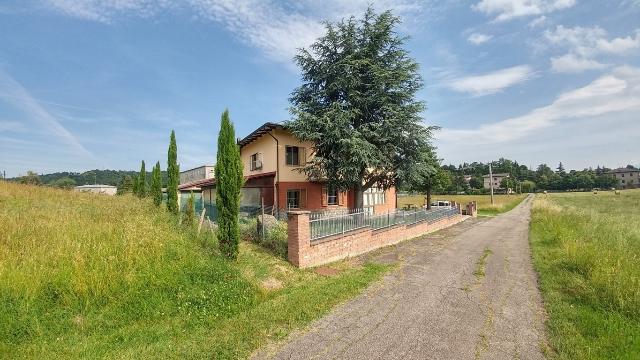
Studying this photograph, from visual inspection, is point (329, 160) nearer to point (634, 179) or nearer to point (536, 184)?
point (536, 184)

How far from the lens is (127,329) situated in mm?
5633

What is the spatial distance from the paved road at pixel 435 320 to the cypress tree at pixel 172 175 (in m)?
12.5

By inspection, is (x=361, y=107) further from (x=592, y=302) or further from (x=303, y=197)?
(x=592, y=302)

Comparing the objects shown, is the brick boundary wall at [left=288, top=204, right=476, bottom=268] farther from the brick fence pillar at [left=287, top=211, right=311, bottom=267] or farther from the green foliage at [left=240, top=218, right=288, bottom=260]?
the green foliage at [left=240, top=218, right=288, bottom=260]

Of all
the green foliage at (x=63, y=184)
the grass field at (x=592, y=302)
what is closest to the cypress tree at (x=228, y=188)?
the grass field at (x=592, y=302)

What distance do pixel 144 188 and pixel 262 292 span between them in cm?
3187

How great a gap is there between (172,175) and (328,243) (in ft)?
36.1

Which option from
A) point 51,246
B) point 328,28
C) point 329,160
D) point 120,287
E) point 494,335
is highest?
point 328,28

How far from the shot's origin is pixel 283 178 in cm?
2158

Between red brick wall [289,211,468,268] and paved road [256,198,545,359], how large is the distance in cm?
222

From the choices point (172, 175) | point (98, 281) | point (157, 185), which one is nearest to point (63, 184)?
point (157, 185)

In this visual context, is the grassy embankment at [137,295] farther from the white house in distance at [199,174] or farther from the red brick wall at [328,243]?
the white house in distance at [199,174]

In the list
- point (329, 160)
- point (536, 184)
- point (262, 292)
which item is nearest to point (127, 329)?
point (262, 292)

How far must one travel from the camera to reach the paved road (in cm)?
518
